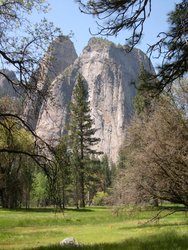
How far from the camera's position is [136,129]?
76.6ft

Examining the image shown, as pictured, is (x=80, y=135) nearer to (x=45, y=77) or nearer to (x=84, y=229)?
(x=84, y=229)

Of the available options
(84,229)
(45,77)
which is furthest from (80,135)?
(45,77)

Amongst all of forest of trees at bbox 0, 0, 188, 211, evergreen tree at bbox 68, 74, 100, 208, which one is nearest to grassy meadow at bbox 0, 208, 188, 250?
forest of trees at bbox 0, 0, 188, 211

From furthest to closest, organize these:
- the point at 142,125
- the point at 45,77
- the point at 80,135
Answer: the point at 80,135, the point at 142,125, the point at 45,77

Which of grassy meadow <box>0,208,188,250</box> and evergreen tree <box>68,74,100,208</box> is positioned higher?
evergreen tree <box>68,74,100,208</box>

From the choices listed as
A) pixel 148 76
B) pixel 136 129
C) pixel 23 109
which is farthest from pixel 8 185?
pixel 148 76

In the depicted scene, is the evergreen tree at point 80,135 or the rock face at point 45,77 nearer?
the rock face at point 45,77

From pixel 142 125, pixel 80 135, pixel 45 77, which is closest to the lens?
pixel 45 77

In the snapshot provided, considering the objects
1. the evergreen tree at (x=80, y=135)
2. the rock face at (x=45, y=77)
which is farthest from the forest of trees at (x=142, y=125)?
the evergreen tree at (x=80, y=135)

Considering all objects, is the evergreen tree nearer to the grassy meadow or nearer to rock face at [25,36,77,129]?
the grassy meadow

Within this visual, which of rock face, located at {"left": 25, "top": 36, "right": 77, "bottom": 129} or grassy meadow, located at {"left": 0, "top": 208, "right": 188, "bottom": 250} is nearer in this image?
rock face, located at {"left": 25, "top": 36, "right": 77, "bottom": 129}

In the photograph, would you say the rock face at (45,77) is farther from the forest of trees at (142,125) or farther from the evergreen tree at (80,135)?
the evergreen tree at (80,135)

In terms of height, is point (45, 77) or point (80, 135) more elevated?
point (80, 135)

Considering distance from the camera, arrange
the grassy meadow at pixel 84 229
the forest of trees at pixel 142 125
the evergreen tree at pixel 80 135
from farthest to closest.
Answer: the evergreen tree at pixel 80 135
the grassy meadow at pixel 84 229
the forest of trees at pixel 142 125
